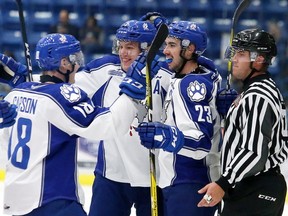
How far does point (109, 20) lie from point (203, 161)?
4807 mm

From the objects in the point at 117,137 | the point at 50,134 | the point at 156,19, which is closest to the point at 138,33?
the point at 156,19

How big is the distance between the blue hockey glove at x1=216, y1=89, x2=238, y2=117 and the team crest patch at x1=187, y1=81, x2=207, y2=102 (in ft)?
0.37

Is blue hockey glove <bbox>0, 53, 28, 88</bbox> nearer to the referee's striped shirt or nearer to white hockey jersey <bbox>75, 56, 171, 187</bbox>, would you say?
white hockey jersey <bbox>75, 56, 171, 187</bbox>

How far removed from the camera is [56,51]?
2957mm

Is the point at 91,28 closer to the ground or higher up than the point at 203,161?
closer to the ground

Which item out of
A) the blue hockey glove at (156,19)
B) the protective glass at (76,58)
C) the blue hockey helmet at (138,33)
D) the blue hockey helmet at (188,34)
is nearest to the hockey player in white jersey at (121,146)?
the blue hockey helmet at (138,33)

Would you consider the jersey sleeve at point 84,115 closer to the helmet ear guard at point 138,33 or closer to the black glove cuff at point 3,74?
the helmet ear guard at point 138,33

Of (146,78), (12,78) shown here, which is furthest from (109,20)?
(146,78)

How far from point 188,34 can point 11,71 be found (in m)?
0.88

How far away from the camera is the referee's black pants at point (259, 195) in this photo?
9.57 ft

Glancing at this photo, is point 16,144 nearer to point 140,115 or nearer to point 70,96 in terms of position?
point 70,96

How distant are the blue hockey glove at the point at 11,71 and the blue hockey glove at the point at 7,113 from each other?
74 cm

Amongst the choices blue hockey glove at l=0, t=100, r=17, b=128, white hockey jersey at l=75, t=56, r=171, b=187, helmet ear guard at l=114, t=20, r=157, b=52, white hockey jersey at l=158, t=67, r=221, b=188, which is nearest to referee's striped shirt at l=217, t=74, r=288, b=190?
white hockey jersey at l=158, t=67, r=221, b=188

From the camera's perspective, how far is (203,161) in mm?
3258
